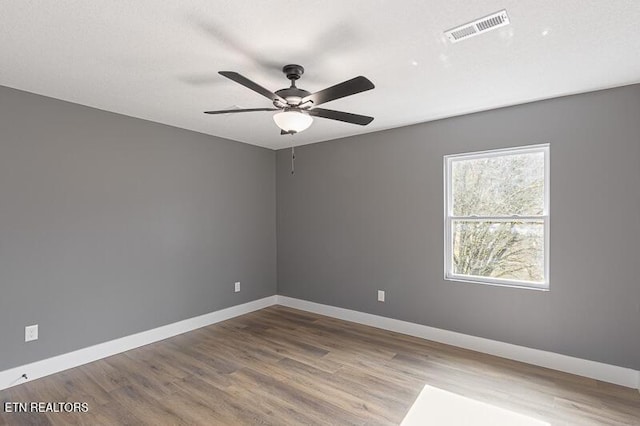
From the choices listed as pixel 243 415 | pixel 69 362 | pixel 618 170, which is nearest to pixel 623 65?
pixel 618 170

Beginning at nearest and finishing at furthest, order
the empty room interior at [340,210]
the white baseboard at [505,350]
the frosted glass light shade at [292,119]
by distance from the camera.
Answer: the empty room interior at [340,210] → the frosted glass light shade at [292,119] → the white baseboard at [505,350]

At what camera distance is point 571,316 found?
2.95m

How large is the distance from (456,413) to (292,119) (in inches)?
94.6

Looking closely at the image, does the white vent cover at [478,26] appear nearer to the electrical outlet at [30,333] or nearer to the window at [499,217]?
the window at [499,217]

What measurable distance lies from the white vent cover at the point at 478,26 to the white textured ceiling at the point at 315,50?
0.05m

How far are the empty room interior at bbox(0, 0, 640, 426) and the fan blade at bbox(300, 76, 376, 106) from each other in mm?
16

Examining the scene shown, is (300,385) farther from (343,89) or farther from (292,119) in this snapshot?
(343,89)

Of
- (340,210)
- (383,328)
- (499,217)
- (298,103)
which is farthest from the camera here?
(340,210)

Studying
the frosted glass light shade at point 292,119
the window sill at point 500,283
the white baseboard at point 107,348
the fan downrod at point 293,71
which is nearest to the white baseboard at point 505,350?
the window sill at point 500,283

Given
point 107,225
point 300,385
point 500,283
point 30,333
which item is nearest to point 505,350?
point 500,283

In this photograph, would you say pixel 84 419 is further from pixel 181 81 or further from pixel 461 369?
pixel 461 369

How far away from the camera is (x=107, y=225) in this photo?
3.36 metres

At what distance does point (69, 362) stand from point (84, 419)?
1.00 m

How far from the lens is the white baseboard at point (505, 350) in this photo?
2756mm
